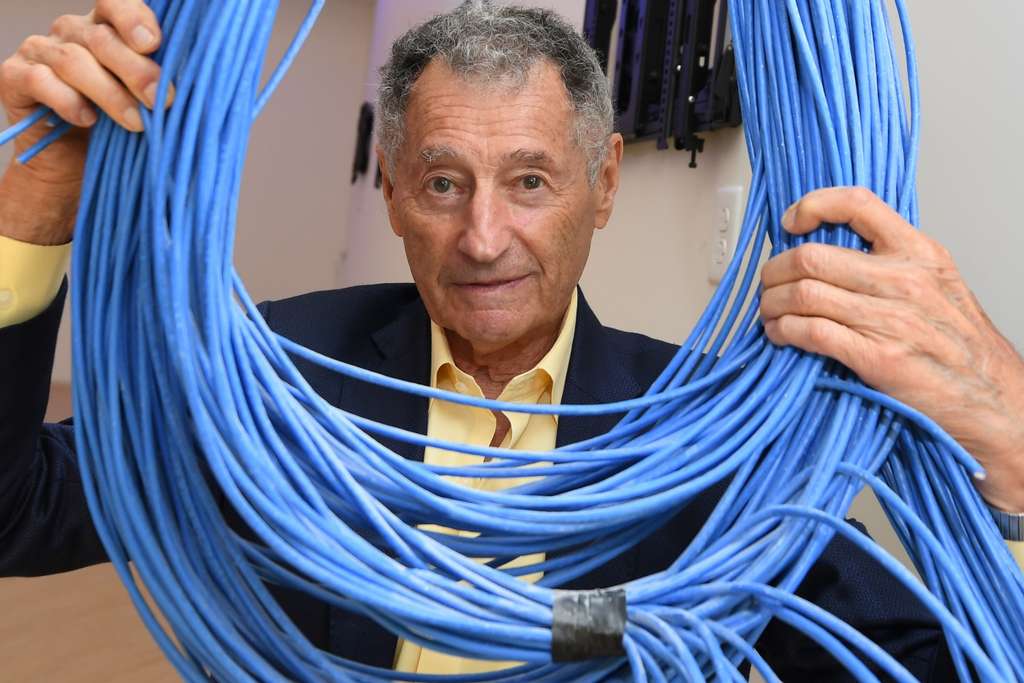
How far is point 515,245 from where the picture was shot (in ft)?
4.06

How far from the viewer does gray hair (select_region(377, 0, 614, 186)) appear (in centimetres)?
124

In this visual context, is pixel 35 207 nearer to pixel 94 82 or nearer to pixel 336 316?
pixel 94 82

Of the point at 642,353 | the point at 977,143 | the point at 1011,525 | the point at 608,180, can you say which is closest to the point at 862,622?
the point at 1011,525

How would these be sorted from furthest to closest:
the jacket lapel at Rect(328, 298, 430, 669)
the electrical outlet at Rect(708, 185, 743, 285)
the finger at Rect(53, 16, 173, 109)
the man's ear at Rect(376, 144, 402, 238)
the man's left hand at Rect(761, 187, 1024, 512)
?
1. the electrical outlet at Rect(708, 185, 743, 285)
2. the man's ear at Rect(376, 144, 402, 238)
3. the jacket lapel at Rect(328, 298, 430, 669)
4. the man's left hand at Rect(761, 187, 1024, 512)
5. the finger at Rect(53, 16, 173, 109)

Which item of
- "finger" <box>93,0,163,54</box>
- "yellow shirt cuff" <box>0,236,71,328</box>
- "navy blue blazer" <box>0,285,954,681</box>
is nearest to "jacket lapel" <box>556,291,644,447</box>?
"navy blue blazer" <box>0,285,954,681</box>

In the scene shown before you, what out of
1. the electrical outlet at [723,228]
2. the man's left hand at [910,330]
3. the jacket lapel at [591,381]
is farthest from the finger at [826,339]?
the electrical outlet at [723,228]

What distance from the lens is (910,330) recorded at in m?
0.78

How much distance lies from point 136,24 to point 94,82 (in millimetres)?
49

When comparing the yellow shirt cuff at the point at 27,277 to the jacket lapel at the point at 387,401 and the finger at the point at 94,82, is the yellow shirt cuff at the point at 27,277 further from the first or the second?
the jacket lapel at the point at 387,401

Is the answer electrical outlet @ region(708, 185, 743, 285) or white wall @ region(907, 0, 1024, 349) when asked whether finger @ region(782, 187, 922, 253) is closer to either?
white wall @ region(907, 0, 1024, 349)

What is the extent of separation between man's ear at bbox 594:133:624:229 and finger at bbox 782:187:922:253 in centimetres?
58

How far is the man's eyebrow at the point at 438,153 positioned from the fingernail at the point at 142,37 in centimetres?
56

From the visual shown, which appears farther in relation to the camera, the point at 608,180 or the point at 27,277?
the point at 608,180

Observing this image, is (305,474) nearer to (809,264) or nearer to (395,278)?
(809,264)
